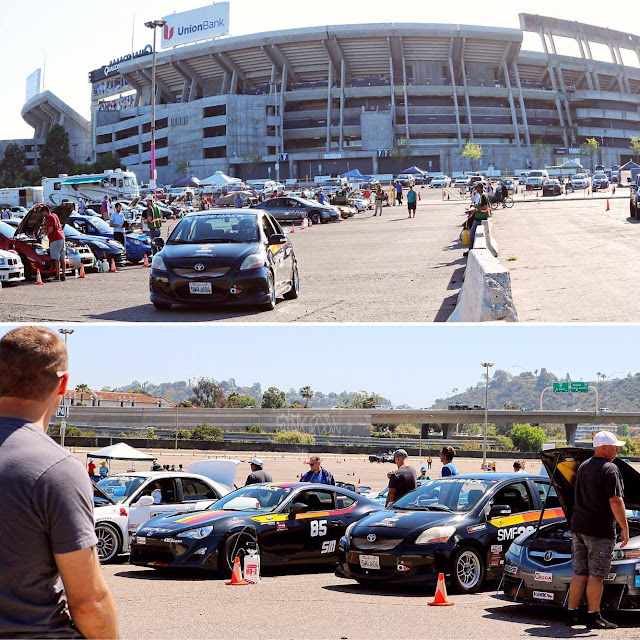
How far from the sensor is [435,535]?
30.9 ft

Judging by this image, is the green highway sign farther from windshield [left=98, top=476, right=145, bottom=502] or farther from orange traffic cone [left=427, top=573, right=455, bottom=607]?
orange traffic cone [left=427, top=573, right=455, bottom=607]

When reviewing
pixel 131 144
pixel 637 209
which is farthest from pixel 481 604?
pixel 131 144

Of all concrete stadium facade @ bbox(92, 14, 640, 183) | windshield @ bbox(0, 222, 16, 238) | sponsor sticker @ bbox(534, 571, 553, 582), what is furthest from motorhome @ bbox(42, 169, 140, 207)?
concrete stadium facade @ bbox(92, 14, 640, 183)

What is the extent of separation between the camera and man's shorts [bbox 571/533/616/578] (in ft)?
23.7

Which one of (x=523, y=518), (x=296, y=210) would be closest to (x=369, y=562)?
(x=523, y=518)

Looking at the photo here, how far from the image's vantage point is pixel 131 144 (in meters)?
162

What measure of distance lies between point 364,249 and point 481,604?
20205 mm

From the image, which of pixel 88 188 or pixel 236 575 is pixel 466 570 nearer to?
pixel 236 575

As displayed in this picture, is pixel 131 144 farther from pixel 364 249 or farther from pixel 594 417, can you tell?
pixel 364 249

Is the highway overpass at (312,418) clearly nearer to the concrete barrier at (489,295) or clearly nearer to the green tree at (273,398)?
the concrete barrier at (489,295)

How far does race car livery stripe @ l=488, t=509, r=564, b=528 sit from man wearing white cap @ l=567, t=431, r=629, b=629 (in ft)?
8.23

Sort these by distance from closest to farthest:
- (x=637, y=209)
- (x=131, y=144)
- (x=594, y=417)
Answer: (x=637, y=209) < (x=594, y=417) < (x=131, y=144)

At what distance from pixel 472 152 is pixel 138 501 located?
133913mm

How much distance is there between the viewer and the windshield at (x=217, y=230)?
15.6 metres
